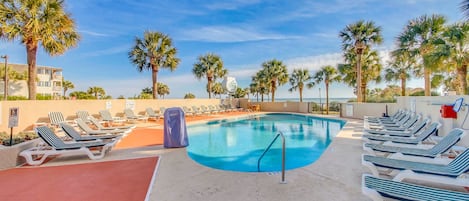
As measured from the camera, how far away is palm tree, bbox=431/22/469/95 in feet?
29.8

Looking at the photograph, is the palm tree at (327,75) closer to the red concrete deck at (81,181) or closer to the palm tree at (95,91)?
the red concrete deck at (81,181)

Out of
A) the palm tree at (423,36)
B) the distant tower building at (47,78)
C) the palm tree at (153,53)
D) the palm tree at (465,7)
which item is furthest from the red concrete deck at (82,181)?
the distant tower building at (47,78)

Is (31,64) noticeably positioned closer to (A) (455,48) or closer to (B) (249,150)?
(B) (249,150)

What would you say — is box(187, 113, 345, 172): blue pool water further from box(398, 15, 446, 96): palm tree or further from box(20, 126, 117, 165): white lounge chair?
box(398, 15, 446, 96): palm tree

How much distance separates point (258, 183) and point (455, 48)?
11068mm

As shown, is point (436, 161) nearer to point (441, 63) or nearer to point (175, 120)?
point (175, 120)

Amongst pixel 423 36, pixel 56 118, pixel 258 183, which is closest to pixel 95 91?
pixel 56 118

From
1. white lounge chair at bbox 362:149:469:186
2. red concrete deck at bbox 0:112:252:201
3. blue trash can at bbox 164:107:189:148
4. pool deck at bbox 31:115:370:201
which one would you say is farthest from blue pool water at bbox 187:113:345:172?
white lounge chair at bbox 362:149:469:186

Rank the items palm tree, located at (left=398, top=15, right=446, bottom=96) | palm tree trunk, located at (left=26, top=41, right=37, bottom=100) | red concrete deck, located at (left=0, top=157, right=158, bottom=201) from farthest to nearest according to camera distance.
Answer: palm tree, located at (left=398, top=15, right=446, bottom=96) → palm tree trunk, located at (left=26, top=41, right=37, bottom=100) → red concrete deck, located at (left=0, top=157, right=158, bottom=201)

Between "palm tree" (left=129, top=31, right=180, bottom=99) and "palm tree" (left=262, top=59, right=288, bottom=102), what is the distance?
10.5 metres

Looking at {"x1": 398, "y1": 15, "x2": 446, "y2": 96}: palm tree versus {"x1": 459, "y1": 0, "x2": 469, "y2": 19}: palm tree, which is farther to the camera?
{"x1": 398, "y1": 15, "x2": 446, "y2": 96}: palm tree

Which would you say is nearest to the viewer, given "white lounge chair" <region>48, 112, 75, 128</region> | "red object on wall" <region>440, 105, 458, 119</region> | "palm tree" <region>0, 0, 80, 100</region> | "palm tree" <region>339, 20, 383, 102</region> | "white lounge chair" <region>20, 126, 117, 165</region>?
"white lounge chair" <region>20, 126, 117, 165</region>

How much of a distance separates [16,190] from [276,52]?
2181cm

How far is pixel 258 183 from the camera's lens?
3539mm
